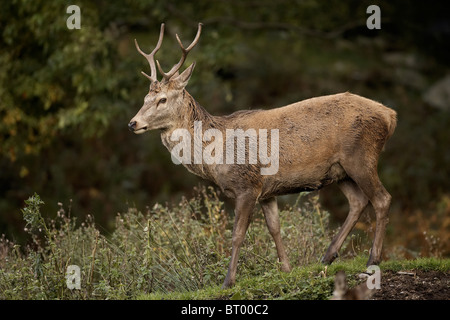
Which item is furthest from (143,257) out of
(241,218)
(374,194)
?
(374,194)

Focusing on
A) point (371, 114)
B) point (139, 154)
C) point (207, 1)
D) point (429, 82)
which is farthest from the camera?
point (429, 82)

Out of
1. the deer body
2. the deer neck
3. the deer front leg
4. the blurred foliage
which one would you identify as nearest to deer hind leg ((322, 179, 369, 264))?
the deer body

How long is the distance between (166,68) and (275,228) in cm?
499

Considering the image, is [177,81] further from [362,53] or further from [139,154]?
[362,53]

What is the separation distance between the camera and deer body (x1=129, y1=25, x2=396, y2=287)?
717 centimetres

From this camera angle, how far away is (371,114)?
7340 millimetres

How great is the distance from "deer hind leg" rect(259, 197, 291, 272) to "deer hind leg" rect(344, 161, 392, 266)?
87 centimetres

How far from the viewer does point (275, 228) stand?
754 cm

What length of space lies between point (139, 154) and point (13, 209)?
3.48 meters

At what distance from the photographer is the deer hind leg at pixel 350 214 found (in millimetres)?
7520

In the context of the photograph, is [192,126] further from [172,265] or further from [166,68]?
[166,68]

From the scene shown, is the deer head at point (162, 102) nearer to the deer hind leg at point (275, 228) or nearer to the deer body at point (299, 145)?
the deer body at point (299, 145)
